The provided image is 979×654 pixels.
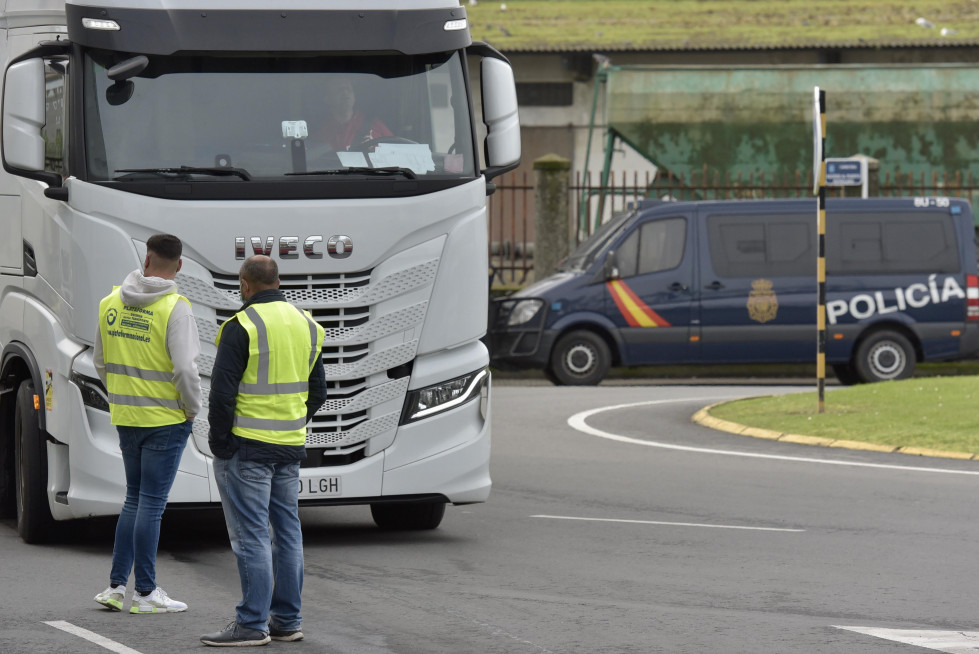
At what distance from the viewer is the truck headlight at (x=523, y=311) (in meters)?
23.1

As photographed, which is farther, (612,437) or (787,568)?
(612,437)

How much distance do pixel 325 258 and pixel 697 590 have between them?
8.69 ft

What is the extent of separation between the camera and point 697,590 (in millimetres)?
8859

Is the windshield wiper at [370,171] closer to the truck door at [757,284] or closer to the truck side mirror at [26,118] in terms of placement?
the truck side mirror at [26,118]

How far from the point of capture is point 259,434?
294 inches

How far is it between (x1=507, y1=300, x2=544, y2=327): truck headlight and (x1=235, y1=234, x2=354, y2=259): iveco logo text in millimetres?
13357

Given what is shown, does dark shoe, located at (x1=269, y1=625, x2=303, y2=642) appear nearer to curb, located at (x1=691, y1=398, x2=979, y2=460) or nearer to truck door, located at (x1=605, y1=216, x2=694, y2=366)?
curb, located at (x1=691, y1=398, x2=979, y2=460)

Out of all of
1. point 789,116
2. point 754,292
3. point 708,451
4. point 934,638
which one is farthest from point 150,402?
point 789,116

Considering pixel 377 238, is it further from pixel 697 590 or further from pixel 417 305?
pixel 697 590

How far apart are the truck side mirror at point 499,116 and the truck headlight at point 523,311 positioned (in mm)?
12714

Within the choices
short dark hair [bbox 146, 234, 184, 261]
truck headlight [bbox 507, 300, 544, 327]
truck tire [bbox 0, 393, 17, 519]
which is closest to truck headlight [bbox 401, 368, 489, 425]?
short dark hair [bbox 146, 234, 184, 261]

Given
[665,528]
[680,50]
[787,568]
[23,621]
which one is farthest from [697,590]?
[680,50]

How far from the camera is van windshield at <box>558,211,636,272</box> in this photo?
22.9 m

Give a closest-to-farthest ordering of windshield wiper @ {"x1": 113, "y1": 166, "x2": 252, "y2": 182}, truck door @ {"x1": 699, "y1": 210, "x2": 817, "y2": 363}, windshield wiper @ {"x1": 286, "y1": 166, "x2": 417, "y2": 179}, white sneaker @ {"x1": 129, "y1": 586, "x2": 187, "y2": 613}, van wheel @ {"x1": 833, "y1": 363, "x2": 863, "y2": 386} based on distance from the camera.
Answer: white sneaker @ {"x1": 129, "y1": 586, "x2": 187, "y2": 613}
windshield wiper @ {"x1": 113, "y1": 166, "x2": 252, "y2": 182}
windshield wiper @ {"x1": 286, "y1": 166, "x2": 417, "y2": 179}
truck door @ {"x1": 699, "y1": 210, "x2": 817, "y2": 363}
van wheel @ {"x1": 833, "y1": 363, "x2": 863, "y2": 386}
